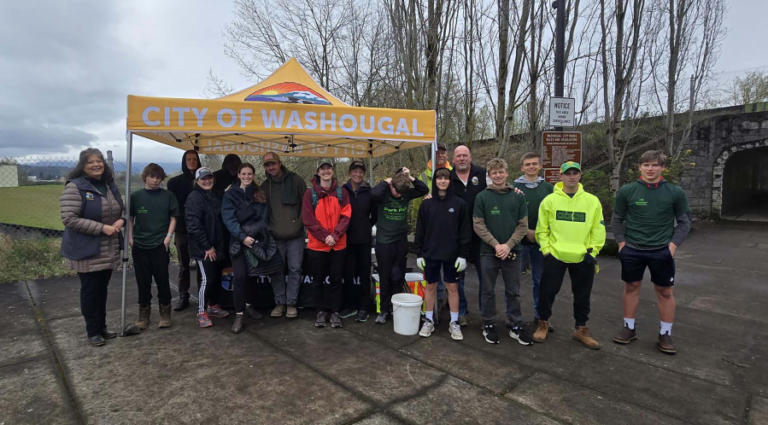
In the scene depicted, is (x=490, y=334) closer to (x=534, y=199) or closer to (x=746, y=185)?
(x=534, y=199)

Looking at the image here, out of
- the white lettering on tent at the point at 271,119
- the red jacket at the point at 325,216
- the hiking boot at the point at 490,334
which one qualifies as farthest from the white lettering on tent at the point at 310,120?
the hiking boot at the point at 490,334

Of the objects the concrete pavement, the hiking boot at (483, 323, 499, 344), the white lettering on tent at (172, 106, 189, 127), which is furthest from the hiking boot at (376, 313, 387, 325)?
the white lettering on tent at (172, 106, 189, 127)

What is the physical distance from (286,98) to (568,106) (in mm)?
4839

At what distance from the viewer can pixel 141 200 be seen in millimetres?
4145

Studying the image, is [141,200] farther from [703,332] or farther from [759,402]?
[703,332]

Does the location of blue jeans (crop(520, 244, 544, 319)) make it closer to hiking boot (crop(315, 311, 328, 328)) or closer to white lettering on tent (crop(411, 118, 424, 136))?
white lettering on tent (crop(411, 118, 424, 136))

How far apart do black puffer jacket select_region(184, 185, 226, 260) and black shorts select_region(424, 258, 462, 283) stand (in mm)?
2333

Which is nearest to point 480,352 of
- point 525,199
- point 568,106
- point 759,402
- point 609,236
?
point 525,199

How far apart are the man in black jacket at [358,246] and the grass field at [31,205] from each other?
6085 mm

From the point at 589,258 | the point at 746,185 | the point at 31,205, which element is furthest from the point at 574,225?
the point at 746,185

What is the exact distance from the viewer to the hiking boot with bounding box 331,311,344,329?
4.33 metres

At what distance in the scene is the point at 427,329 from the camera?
4.11m

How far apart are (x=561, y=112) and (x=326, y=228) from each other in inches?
191

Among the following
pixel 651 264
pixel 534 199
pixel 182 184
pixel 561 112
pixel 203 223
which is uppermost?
pixel 561 112
